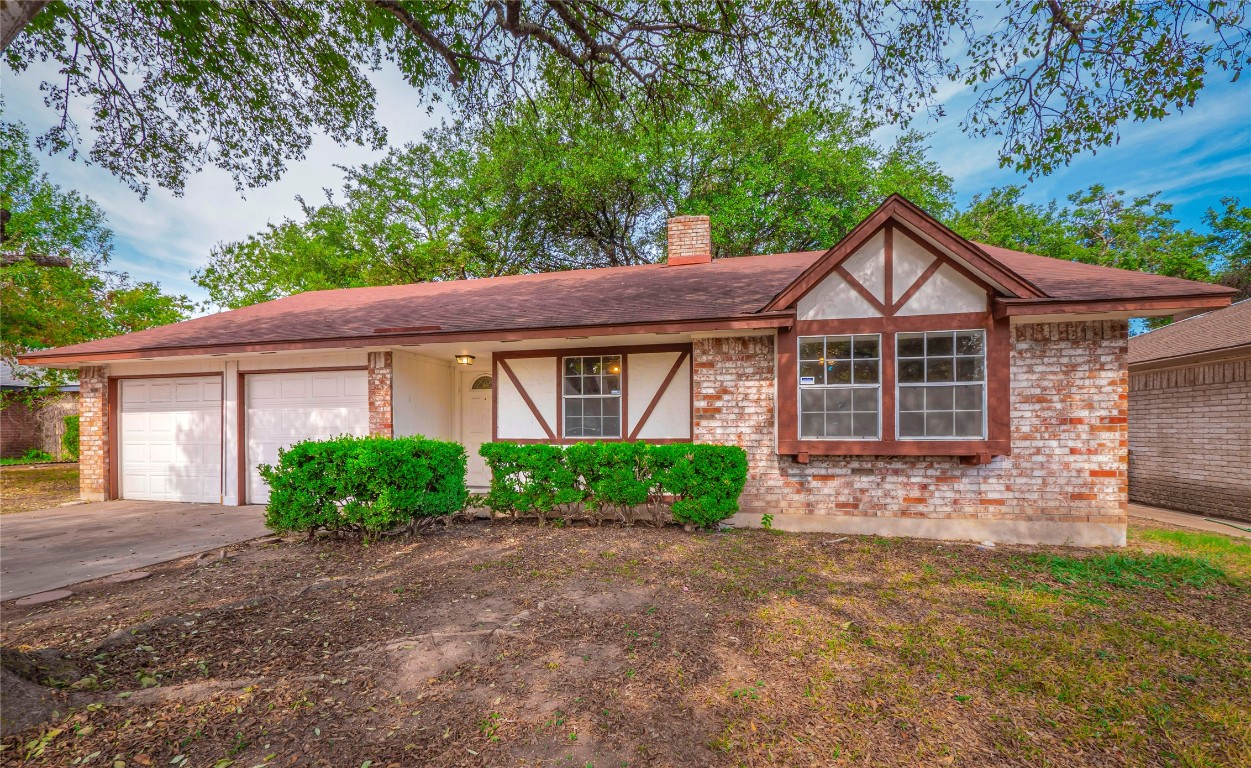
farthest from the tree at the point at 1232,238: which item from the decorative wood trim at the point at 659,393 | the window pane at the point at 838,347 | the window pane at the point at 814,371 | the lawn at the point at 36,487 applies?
the lawn at the point at 36,487

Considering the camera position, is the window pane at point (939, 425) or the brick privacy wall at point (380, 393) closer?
the window pane at point (939, 425)

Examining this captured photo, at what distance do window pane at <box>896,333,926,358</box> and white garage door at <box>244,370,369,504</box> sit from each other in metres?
8.38

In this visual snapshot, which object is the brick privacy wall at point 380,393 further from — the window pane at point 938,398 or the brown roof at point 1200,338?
the brown roof at point 1200,338

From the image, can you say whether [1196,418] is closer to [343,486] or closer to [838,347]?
[838,347]

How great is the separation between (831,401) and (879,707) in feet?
14.3

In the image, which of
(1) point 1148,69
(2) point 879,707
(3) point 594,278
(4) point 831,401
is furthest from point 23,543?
(1) point 1148,69

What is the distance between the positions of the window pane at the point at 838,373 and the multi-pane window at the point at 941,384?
592mm

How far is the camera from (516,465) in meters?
6.80

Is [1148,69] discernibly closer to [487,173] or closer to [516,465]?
[516,465]

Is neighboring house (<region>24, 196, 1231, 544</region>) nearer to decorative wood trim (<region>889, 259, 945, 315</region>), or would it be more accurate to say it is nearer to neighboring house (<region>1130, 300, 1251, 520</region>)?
decorative wood trim (<region>889, 259, 945, 315</region>)

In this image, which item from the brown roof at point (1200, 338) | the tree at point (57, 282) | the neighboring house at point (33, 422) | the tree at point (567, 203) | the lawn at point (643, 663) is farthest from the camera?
the neighboring house at point (33, 422)

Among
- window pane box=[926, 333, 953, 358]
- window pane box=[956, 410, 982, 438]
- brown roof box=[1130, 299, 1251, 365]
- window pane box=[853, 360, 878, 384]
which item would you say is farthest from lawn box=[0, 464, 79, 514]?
brown roof box=[1130, 299, 1251, 365]

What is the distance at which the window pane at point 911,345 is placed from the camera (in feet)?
20.7

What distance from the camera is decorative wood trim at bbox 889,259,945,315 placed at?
6.24 metres
